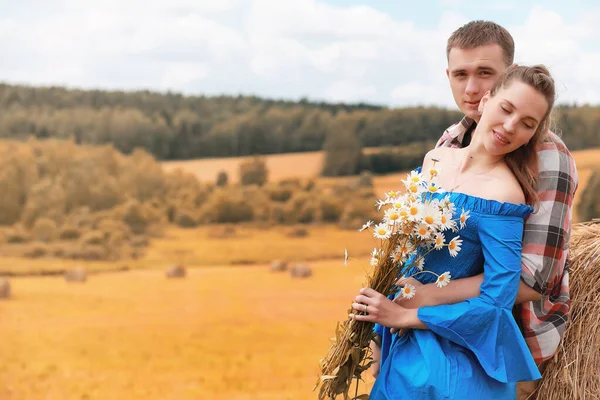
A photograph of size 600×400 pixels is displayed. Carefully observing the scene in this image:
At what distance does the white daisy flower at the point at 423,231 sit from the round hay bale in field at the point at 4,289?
5772mm

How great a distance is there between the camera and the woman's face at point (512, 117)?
1.54 meters

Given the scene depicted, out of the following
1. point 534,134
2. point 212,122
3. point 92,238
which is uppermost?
point 212,122

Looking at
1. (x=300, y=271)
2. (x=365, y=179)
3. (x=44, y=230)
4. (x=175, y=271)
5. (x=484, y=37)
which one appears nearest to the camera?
(x=484, y=37)

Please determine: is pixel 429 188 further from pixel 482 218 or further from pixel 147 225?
pixel 147 225

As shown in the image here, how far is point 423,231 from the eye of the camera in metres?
1.57

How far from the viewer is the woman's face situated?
5.07 feet

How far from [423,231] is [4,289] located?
19.1 feet

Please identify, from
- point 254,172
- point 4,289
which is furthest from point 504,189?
point 4,289

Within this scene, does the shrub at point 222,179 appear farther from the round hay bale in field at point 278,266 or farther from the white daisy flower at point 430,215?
the white daisy flower at point 430,215

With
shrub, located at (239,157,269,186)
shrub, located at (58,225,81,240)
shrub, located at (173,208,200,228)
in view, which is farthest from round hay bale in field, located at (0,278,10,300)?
shrub, located at (239,157,269,186)

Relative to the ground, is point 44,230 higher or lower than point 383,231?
lower

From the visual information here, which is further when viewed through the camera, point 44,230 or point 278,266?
point 278,266

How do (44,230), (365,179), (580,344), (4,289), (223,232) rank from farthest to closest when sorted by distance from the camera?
1. (365,179)
2. (223,232)
3. (44,230)
4. (4,289)
5. (580,344)

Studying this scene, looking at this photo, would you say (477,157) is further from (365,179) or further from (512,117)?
(365,179)
